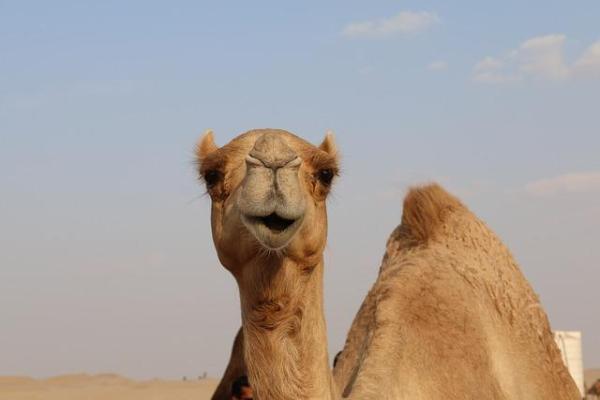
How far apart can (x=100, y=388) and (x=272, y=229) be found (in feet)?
58.5

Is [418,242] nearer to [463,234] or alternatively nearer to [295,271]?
[463,234]

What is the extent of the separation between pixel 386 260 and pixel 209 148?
7.70ft

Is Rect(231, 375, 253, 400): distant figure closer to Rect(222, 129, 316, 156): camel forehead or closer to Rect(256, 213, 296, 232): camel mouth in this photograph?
Rect(222, 129, 316, 156): camel forehead

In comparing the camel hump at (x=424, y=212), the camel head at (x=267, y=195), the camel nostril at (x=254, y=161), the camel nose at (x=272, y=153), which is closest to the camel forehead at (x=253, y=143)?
the camel head at (x=267, y=195)

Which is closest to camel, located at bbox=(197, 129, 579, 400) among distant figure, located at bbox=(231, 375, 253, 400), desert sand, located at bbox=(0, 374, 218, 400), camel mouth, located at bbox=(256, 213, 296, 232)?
camel mouth, located at bbox=(256, 213, 296, 232)

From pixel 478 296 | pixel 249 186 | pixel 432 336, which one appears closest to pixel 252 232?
pixel 249 186

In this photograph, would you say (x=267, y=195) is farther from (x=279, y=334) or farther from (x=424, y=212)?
(x=424, y=212)

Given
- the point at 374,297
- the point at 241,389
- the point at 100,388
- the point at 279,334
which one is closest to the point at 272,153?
the point at 279,334

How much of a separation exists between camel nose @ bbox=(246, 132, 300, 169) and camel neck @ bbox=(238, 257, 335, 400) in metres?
0.40

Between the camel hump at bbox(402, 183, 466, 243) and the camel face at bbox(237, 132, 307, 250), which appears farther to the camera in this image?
the camel hump at bbox(402, 183, 466, 243)

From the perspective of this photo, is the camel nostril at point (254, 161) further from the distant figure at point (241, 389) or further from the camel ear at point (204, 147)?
the distant figure at point (241, 389)

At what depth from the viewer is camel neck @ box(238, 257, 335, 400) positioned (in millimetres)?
3689

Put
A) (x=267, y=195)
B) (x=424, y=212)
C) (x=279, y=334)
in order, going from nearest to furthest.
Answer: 1. (x=267, y=195)
2. (x=279, y=334)
3. (x=424, y=212)

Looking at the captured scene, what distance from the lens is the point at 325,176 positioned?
154 inches
